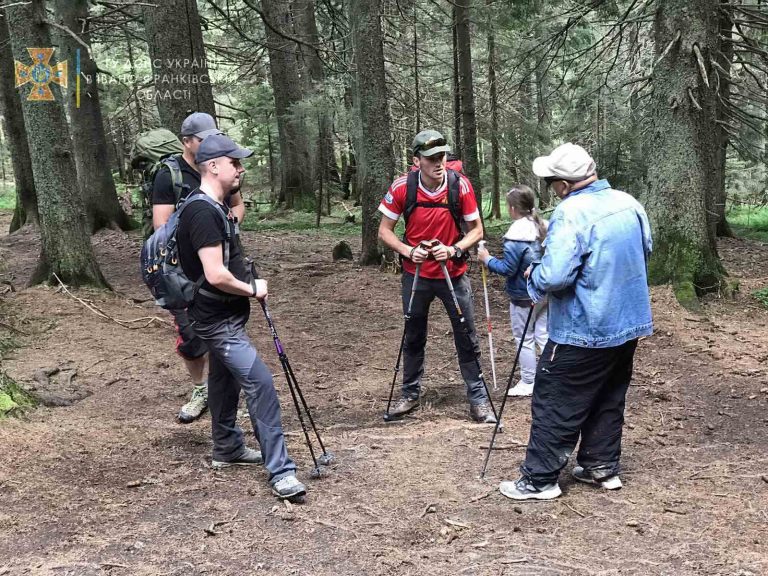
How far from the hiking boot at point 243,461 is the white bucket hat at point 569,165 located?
8.46 ft

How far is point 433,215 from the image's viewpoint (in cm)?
512

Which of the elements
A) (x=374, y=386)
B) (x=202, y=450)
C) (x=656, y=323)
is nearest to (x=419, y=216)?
(x=374, y=386)

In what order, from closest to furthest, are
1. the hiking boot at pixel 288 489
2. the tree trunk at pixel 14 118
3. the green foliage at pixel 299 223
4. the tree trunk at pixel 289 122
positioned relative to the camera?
the hiking boot at pixel 288 489 → the tree trunk at pixel 14 118 → the green foliage at pixel 299 223 → the tree trunk at pixel 289 122

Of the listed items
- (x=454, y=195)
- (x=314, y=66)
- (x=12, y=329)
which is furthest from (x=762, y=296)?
(x=314, y=66)

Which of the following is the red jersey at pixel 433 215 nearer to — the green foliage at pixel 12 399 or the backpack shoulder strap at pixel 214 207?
the backpack shoulder strap at pixel 214 207

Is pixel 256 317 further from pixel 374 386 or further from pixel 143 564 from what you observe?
pixel 143 564

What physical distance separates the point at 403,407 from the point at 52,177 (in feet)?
17.9

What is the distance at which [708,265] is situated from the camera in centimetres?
801

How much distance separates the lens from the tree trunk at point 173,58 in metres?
8.31

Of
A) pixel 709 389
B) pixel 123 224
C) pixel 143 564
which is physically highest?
pixel 123 224

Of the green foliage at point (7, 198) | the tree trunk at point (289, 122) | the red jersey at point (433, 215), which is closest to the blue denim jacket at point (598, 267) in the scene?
the red jersey at point (433, 215)

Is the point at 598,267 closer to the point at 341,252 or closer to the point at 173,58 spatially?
the point at 173,58

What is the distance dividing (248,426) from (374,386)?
1.40 m

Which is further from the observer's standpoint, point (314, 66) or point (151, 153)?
point (314, 66)
